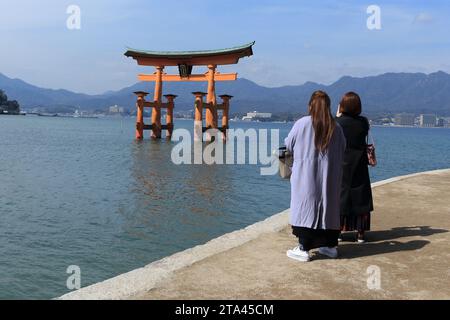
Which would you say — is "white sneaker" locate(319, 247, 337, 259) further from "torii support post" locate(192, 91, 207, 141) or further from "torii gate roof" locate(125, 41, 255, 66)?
"torii support post" locate(192, 91, 207, 141)

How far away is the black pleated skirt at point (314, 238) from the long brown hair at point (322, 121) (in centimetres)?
79

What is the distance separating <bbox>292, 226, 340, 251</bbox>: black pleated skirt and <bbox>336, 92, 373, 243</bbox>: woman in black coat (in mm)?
588

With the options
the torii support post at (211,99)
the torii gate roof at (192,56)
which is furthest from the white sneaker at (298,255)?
the torii support post at (211,99)

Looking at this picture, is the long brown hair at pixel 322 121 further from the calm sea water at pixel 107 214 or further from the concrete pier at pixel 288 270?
the calm sea water at pixel 107 214

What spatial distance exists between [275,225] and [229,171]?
13457mm

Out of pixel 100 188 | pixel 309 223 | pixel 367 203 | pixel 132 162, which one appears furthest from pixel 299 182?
pixel 132 162

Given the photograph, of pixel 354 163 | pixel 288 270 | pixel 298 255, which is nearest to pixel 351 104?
pixel 354 163

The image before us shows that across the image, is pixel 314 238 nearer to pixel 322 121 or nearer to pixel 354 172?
pixel 354 172

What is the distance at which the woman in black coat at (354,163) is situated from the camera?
4.78 metres

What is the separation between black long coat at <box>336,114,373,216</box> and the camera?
4.79 meters

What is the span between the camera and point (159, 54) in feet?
115

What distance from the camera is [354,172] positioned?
4793mm

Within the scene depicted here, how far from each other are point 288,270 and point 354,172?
1.46m

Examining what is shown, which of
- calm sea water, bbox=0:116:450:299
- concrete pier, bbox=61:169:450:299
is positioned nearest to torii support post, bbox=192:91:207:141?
calm sea water, bbox=0:116:450:299
